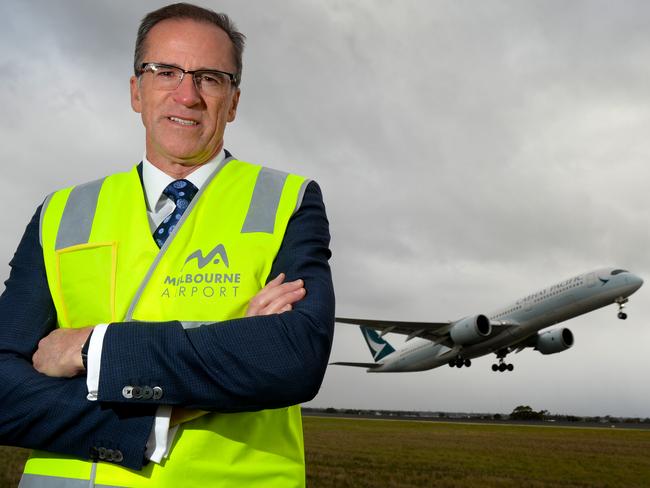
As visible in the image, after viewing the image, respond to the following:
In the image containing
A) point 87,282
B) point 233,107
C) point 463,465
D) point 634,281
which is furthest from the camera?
point 634,281

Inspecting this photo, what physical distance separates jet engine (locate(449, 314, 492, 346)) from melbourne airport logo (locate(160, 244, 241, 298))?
108ft

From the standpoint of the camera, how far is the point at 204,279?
6.06 ft

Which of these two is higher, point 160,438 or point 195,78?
point 195,78

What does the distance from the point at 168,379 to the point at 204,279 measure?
0.31 metres

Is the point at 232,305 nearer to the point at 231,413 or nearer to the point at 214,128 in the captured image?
the point at 231,413

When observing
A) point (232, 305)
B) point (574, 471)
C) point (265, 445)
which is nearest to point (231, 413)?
point (265, 445)

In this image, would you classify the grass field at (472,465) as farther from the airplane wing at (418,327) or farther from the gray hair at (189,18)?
the gray hair at (189,18)

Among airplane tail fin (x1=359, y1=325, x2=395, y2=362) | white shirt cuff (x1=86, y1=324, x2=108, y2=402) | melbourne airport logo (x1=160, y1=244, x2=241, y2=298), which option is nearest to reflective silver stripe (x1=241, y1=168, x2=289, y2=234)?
melbourne airport logo (x1=160, y1=244, x2=241, y2=298)

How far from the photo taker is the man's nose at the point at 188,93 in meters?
2.08

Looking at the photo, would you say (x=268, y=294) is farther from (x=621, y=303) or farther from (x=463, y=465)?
(x=621, y=303)

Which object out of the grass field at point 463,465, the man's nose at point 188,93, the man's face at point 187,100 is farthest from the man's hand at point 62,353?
A: the grass field at point 463,465

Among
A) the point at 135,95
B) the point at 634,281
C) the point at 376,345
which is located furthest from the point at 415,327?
the point at 135,95

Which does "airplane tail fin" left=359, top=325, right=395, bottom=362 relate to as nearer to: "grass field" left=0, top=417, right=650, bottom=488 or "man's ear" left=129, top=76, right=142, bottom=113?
"grass field" left=0, top=417, right=650, bottom=488

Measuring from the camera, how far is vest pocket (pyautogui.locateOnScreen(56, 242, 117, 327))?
6.34 feet
